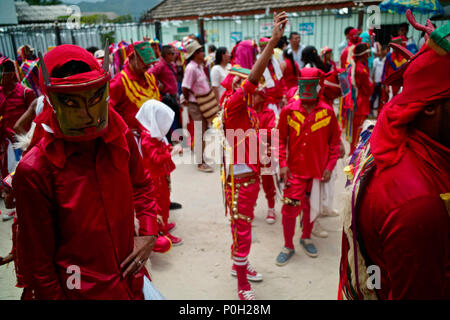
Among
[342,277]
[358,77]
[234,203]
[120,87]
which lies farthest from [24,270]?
[358,77]

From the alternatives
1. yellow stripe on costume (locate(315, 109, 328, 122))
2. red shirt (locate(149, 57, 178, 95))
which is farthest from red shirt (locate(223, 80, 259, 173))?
red shirt (locate(149, 57, 178, 95))

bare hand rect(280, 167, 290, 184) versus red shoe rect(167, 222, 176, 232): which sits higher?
bare hand rect(280, 167, 290, 184)

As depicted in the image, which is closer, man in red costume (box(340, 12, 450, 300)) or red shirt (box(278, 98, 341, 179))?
man in red costume (box(340, 12, 450, 300))

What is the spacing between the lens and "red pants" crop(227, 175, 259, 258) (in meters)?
3.28

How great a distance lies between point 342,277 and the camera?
174 centimetres

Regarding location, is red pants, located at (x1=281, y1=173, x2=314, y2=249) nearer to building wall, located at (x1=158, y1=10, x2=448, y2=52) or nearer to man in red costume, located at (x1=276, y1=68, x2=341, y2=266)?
man in red costume, located at (x1=276, y1=68, x2=341, y2=266)

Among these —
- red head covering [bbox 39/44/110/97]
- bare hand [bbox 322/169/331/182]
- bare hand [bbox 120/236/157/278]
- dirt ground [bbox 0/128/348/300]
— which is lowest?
dirt ground [bbox 0/128/348/300]

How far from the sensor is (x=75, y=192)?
1.64m

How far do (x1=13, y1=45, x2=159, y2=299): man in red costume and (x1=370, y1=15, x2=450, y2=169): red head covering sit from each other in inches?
50.2

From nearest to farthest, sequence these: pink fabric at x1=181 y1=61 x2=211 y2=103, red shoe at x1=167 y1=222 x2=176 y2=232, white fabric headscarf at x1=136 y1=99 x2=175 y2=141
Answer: white fabric headscarf at x1=136 y1=99 x2=175 y2=141
red shoe at x1=167 y1=222 x2=176 y2=232
pink fabric at x1=181 y1=61 x2=211 y2=103

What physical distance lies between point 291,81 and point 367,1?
4337 mm

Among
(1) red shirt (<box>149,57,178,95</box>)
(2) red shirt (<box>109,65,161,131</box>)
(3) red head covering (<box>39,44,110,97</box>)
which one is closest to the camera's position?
(3) red head covering (<box>39,44,110,97</box>)

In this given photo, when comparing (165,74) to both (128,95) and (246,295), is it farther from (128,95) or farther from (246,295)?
(246,295)
